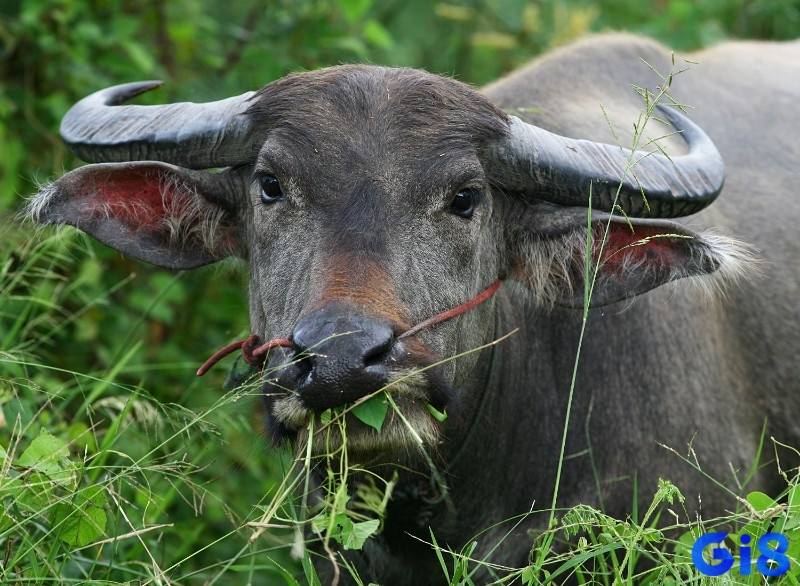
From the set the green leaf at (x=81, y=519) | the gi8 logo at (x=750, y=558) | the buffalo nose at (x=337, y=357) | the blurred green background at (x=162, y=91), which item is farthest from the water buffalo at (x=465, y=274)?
the blurred green background at (x=162, y=91)

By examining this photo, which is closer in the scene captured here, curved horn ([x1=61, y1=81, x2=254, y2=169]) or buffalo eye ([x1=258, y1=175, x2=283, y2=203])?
buffalo eye ([x1=258, y1=175, x2=283, y2=203])

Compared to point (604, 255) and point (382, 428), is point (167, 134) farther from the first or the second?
point (604, 255)

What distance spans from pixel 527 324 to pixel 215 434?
1.46 meters

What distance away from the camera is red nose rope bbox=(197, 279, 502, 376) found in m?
3.18

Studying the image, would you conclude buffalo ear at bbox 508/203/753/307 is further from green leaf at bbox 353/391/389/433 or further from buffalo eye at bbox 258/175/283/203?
green leaf at bbox 353/391/389/433

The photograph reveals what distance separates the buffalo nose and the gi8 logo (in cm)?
99

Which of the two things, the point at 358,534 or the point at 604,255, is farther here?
the point at 604,255

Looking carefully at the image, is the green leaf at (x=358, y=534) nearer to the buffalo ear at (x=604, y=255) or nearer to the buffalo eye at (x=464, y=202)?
the buffalo eye at (x=464, y=202)

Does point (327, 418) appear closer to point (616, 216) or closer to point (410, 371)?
point (410, 371)

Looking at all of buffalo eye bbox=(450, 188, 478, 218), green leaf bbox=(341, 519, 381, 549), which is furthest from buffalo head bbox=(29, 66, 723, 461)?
green leaf bbox=(341, 519, 381, 549)

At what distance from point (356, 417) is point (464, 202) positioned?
897mm

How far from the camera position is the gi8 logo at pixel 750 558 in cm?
297

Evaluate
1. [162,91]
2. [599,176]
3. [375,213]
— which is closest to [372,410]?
[375,213]

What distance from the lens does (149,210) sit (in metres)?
4.07
